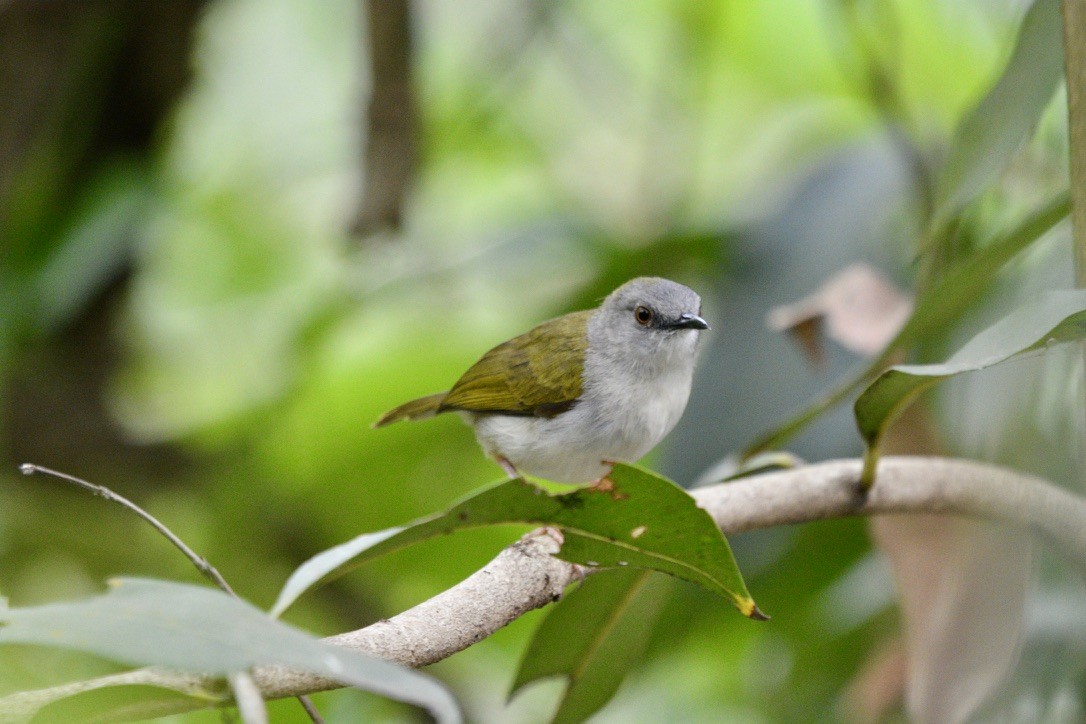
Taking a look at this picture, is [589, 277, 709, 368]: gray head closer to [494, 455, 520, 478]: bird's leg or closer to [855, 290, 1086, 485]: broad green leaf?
[494, 455, 520, 478]: bird's leg

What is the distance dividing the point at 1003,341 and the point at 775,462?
873 millimetres

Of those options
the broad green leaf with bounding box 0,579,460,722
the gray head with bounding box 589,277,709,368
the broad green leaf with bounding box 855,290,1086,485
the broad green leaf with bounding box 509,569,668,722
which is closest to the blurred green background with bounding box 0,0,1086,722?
the gray head with bounding box 589,277,709,368

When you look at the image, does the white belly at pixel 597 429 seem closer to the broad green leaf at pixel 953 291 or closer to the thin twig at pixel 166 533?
the broad green leaf at pixel 953 291

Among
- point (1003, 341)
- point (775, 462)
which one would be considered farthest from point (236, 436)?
point (1003, 341)

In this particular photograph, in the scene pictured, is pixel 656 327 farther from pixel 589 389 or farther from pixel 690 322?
pixel 589 389

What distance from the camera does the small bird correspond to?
2.81 metres

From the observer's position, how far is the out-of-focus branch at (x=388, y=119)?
3.59 meters

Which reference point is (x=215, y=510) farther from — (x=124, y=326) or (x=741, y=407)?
(x=741, y=407)

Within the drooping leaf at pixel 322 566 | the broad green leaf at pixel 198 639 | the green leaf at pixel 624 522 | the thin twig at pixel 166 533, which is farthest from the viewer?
the drooping leaf at pixel 322 566

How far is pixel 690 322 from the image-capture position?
9.29 ft

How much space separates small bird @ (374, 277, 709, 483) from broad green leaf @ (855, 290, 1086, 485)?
29.0 inches


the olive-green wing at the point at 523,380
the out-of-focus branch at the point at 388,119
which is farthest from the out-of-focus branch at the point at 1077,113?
the out-of-focus branch at the point at 388,119

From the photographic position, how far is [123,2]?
14.0 feet

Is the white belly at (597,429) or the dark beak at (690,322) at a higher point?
the dark beak at (690,322)
